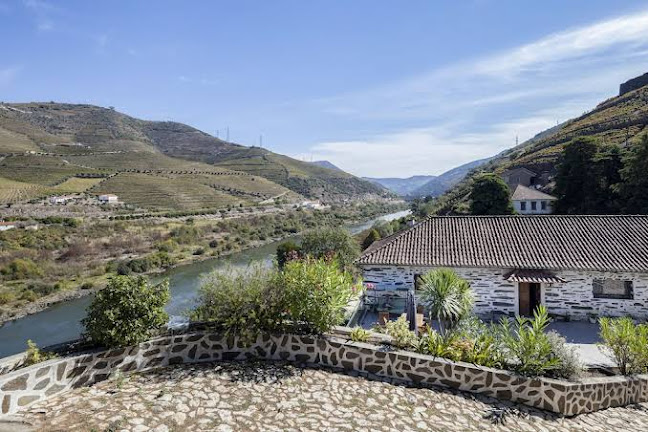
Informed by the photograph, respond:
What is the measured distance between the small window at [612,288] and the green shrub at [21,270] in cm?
3723

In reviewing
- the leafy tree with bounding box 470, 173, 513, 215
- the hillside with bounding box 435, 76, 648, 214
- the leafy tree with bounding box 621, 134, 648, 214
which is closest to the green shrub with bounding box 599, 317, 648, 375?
the leafy tree with bounding box 621, 134, 648, 214

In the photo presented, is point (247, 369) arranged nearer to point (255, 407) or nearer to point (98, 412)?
point (255, 407)

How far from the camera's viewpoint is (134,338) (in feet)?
19.9

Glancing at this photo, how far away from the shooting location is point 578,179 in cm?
3612

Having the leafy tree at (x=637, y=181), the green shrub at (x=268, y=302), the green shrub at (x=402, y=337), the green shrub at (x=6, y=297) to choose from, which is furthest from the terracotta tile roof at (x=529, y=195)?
the green shrub at (x=6, y=297)

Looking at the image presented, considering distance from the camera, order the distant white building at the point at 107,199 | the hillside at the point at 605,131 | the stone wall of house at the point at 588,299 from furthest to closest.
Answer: the distant white building at the point at 107,199
the hillside at the point at 605,131
the stone wall of house at the point at 588,299

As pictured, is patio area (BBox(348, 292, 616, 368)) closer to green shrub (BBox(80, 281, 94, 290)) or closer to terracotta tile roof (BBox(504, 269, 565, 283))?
terracotta tile roof (BBox(504, 269, 565, 283))

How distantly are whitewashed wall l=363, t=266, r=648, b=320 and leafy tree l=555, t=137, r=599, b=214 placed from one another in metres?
24.4

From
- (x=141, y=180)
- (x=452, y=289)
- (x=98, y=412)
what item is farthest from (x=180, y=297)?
(x=141, y=180)

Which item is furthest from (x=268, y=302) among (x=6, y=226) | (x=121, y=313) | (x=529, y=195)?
(x=529, y=195)

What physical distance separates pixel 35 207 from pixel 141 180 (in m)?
29.2

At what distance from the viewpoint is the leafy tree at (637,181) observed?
94.5ft

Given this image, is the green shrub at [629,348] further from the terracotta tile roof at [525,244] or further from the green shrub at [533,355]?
the terracotta tile roof at [525,244]

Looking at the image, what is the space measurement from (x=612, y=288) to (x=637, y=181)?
21528mm
